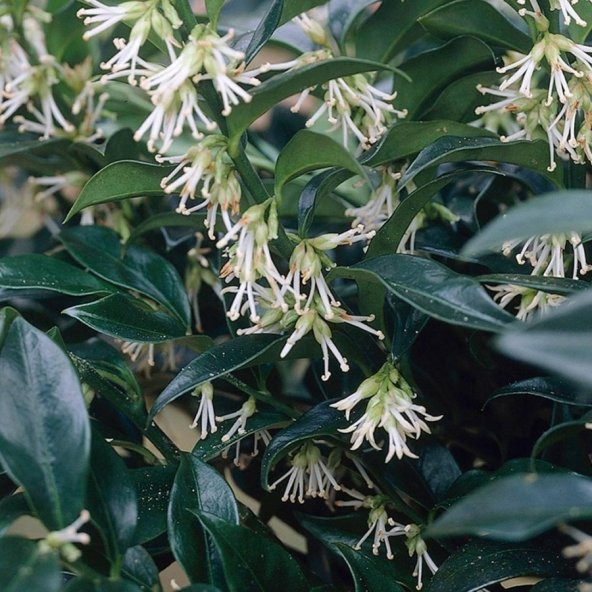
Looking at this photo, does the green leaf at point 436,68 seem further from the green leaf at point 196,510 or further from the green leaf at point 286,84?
the green leaf at point 196,510

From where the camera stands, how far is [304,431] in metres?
0.54

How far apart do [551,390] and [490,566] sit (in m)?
0.10

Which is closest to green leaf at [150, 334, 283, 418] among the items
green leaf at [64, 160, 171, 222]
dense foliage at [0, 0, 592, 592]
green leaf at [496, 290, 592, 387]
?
dense foliage at [0, 0, 592, 592]

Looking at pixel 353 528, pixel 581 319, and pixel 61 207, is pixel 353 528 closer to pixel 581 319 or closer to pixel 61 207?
pixel 581 319

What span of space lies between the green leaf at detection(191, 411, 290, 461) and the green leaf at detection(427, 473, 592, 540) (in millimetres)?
232

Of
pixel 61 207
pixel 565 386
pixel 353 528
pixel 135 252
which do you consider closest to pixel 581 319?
pixel 565 386

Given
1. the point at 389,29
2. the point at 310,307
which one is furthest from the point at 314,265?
the point at 389,29

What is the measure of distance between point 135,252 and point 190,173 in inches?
7.9

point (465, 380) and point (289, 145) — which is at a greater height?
point (289, 145)

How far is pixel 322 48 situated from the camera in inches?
26.0

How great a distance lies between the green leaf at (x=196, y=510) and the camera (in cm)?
47

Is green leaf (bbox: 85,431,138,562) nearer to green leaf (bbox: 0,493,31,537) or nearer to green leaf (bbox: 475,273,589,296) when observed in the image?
green leaf (bbox: 0,493,31,537)

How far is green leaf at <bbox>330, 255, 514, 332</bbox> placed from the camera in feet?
1.39

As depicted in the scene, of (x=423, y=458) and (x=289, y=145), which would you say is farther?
(x=423, y=458)
